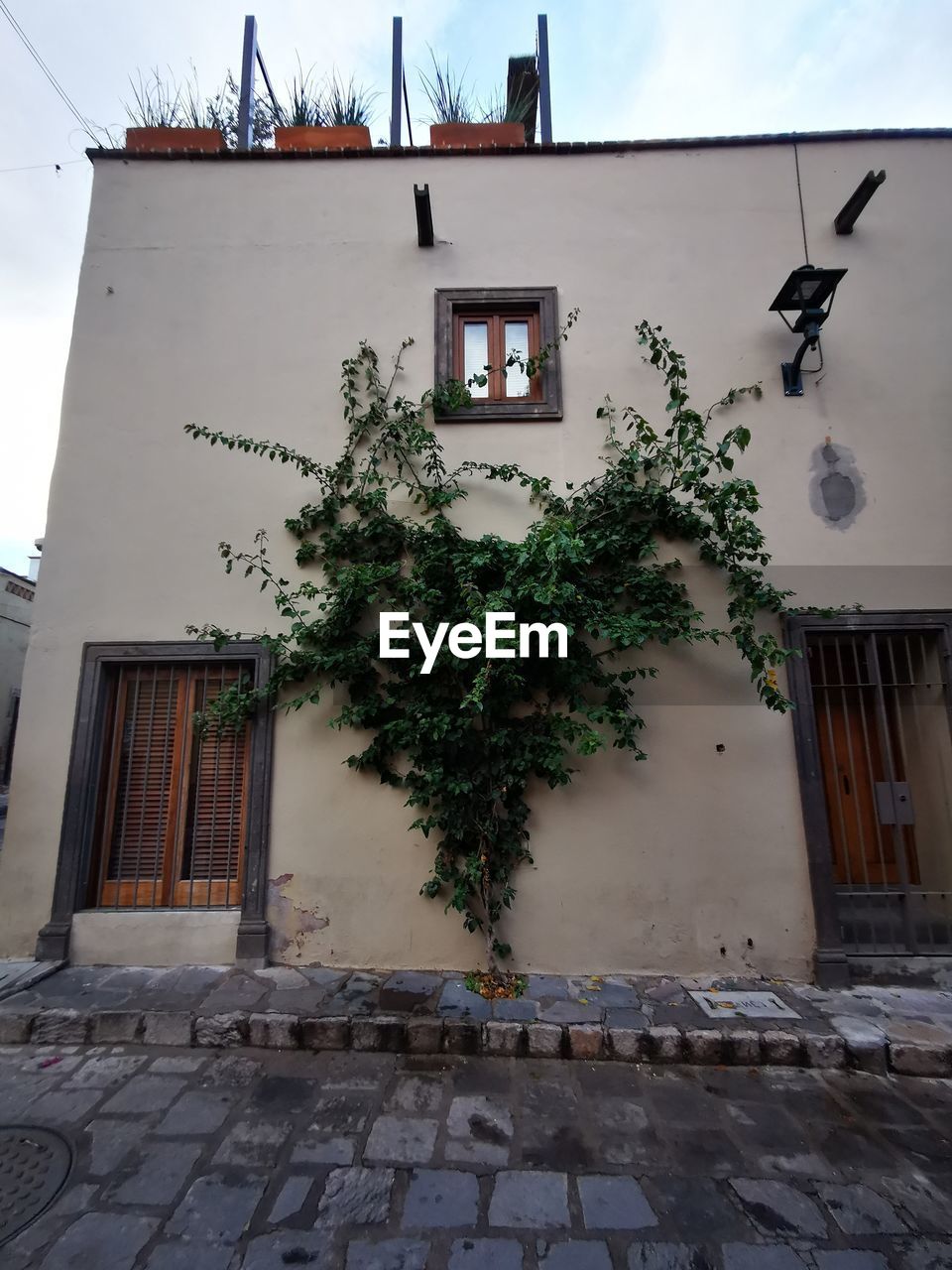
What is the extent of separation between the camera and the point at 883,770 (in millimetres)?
4414

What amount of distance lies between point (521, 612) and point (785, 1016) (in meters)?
2.90

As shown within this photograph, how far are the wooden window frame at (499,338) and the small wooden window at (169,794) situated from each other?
2.81 m

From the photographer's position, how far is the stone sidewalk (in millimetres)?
3291

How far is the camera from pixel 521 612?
13.4 ft

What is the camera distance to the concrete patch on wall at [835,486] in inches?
179

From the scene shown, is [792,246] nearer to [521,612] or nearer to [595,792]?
[521,612]

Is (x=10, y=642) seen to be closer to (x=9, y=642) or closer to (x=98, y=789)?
(x=9, y=642)

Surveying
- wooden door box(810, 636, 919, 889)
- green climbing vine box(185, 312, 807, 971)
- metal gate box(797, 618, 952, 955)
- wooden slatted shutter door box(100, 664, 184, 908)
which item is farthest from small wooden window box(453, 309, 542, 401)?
wooden slatted shutter door box(100, 664, 184, 908)

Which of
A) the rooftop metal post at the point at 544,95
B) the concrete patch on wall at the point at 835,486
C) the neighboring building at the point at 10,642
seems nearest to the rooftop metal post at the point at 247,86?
the rooftop metal post at the point at 544,95

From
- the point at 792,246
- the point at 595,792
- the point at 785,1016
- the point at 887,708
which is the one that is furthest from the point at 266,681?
the point at 792,246

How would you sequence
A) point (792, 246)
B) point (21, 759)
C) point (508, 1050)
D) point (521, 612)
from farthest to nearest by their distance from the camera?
point (792, 246)
point (21, 759)
point (521, 612)
point (508, 1050)

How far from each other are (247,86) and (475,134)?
2.63 m

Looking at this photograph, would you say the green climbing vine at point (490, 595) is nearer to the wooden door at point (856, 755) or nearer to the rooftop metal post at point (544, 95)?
the wooden door at point (856, 755)

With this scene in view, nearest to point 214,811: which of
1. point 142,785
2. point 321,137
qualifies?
point 142,785
